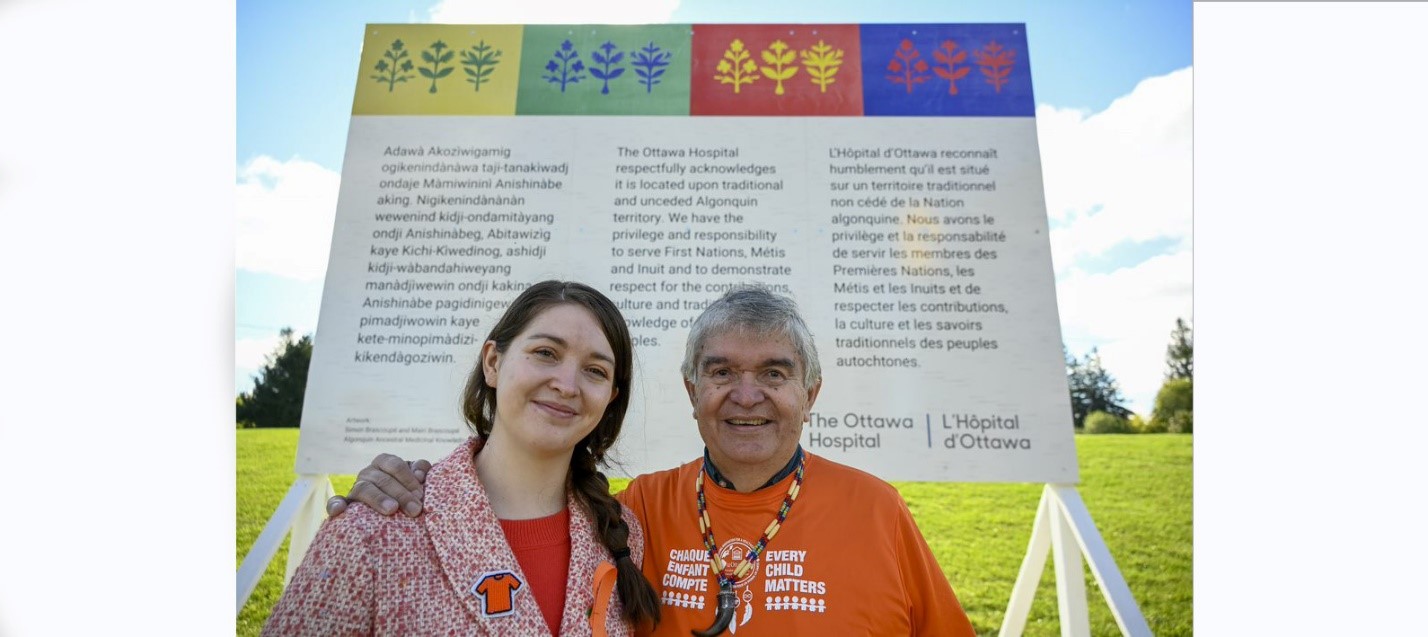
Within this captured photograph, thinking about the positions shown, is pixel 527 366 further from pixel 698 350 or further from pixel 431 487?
pixel 698 350

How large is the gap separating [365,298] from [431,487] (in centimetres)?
204

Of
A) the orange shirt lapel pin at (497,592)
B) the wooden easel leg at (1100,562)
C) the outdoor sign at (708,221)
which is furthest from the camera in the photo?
the outdoor sign at (708,221)

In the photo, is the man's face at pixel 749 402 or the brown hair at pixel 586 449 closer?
the brown hair at pixel 586 449

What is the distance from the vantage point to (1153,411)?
5219mm


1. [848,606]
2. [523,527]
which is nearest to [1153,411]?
[848,606]

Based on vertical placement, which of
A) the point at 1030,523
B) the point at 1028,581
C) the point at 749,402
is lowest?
→ the point at 1030,523

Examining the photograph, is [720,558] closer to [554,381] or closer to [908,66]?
[554,381]

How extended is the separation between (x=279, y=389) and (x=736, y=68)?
316cm

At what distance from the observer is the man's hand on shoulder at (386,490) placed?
1428 mm

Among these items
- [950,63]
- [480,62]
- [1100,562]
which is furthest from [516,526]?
[950,63]

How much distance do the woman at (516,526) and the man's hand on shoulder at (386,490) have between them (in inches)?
0.9

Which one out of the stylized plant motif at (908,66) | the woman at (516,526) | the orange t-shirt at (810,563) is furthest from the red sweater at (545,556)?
the stylized plant motif at (908,66)

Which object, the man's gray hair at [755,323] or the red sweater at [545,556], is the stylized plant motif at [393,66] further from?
the red sweater at [545,556]

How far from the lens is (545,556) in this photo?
1561 millimetres
